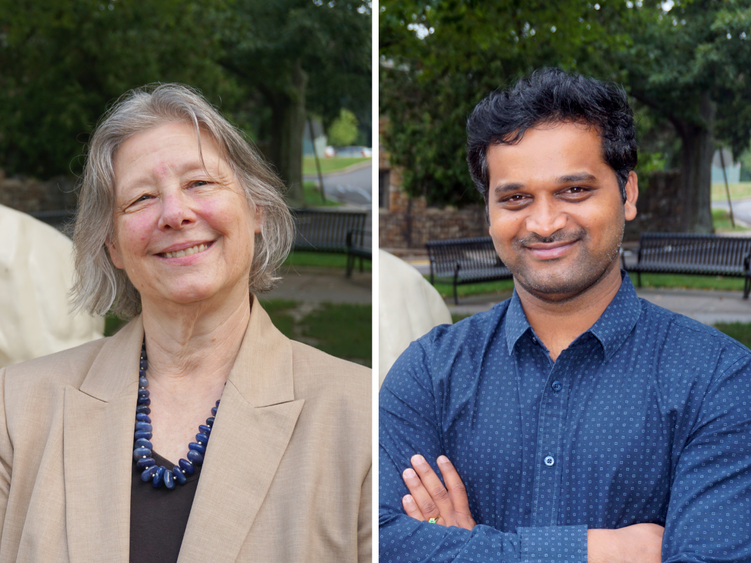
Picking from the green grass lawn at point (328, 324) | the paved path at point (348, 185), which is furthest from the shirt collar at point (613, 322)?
the green grass lawn at point (328, 324)

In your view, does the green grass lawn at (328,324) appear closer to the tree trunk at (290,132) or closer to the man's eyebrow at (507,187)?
the tree trunk at (290,132)

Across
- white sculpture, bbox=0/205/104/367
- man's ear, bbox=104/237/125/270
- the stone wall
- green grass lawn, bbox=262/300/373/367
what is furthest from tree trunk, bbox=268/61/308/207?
man's ear, bbox=104/237/125/270

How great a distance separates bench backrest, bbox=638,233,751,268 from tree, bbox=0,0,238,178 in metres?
2.58

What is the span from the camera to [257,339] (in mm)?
1787

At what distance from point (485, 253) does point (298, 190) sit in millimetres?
1509

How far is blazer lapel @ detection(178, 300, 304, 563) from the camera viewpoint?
1.52m

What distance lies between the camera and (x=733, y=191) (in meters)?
2.63

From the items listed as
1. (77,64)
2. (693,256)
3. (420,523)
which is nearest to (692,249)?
(693,256)

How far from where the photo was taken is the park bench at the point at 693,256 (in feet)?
8.77

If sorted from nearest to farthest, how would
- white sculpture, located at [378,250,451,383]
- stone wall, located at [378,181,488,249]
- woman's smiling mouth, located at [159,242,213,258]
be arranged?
woman's smiling mouth, located at [159,242,213,258] → white sculpture, located at [378,250,451,383] → stone wall, located at [378,181,488,249]

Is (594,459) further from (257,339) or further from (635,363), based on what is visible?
(257,339)

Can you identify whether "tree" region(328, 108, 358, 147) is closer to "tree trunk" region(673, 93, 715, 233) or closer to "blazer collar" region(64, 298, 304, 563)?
"tree trunk" region(673, 93, 715, 233)

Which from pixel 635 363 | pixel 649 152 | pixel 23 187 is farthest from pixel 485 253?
pixel 23 187

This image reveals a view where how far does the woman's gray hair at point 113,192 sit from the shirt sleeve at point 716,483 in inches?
44.5
